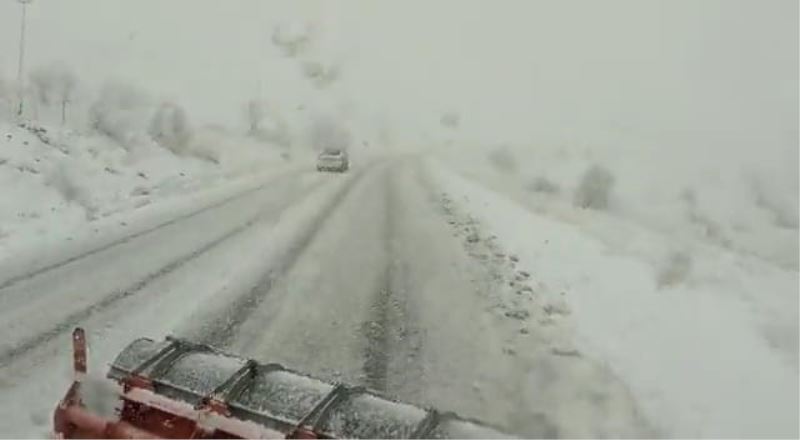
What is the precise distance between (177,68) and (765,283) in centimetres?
5503

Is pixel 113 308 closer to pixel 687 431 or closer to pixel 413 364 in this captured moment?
pixel 413 364

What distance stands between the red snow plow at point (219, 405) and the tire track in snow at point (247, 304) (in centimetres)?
306

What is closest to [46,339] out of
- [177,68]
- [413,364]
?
[413,364]

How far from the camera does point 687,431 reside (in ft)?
22.0

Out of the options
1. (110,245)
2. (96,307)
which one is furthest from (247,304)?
(110,245)

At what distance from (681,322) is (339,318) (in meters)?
4.29

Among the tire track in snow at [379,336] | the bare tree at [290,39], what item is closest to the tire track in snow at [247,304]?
the tire track in snow at [379,336]

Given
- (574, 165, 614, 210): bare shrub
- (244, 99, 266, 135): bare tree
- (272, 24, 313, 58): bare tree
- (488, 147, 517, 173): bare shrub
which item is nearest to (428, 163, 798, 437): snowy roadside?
(574, 165, 614, 210): bare shrub

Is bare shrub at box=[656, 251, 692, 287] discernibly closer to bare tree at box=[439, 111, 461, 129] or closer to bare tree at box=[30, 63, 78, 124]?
bare tree at box=[30, 63, 78, 124]

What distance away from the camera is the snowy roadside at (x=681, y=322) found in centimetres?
720

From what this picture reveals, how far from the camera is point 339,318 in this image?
31.5 ft

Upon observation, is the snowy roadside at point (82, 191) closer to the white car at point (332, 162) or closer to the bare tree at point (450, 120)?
the white car at point (332, 162)

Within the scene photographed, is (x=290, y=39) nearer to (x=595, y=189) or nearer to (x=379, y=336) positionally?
(x=595, y=189)

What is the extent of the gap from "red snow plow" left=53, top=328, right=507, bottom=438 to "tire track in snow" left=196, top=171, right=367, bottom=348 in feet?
10.1
